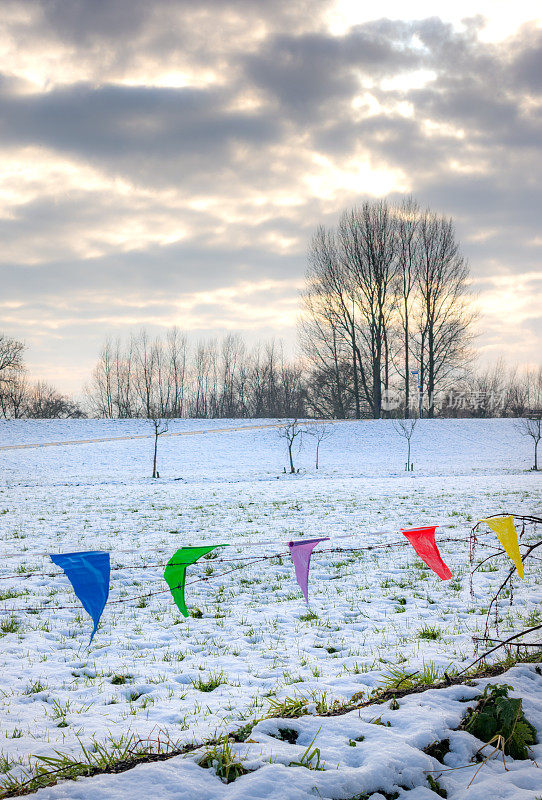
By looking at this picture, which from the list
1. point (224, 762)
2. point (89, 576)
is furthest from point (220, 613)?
point (224, 762)

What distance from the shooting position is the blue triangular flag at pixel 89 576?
12.8ft

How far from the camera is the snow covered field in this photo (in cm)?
365

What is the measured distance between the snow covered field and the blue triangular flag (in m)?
0.68

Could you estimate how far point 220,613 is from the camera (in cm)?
575

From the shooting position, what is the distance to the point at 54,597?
629 centimetres

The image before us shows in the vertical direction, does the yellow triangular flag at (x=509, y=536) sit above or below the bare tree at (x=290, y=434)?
above

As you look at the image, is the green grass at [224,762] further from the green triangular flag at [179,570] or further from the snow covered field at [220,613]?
the green triangular flag at [179,570]

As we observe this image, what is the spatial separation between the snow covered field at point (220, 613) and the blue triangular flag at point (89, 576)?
0.68 m

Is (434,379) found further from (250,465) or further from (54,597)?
(54,597)

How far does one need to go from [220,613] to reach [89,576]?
2197 mm

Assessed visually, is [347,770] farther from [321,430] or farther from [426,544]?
[321,430]

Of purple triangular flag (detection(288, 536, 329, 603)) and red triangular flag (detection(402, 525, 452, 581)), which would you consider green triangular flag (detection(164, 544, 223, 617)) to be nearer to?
purple triangular flag (detection(288, 536, 329, 603))

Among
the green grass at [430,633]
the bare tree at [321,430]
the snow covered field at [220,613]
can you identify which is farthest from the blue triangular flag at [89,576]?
the bare tree at [321,430]

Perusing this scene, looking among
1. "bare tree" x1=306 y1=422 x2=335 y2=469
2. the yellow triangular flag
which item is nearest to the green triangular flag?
the yellow triangular flag
